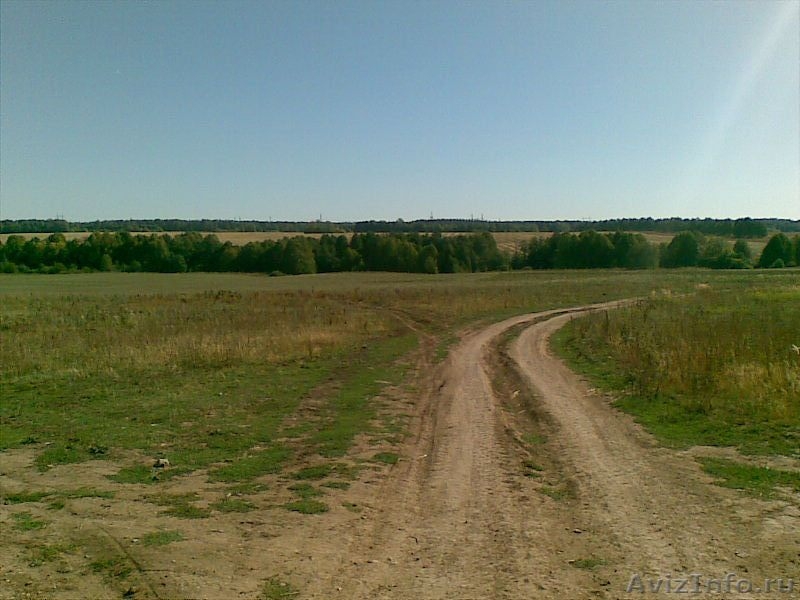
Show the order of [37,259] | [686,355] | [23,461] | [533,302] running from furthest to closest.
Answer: [37,259], [533,302], [686,355], [23,461]

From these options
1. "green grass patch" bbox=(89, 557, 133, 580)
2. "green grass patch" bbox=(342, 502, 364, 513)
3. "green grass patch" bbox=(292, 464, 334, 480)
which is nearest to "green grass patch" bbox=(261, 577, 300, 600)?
"green grass patch" bbox=(89, 557, 133, 580)

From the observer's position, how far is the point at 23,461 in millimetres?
10602

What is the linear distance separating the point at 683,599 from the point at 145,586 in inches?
182

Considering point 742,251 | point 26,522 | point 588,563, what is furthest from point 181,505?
point 742,251

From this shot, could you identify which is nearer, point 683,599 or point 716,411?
point 683,599

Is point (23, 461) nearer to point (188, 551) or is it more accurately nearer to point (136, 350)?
point (188, 551)

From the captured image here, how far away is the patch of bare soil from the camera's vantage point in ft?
19.2

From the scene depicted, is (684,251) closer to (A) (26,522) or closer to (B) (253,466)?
(B) (253,466)

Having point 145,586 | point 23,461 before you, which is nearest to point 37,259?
point 23,461

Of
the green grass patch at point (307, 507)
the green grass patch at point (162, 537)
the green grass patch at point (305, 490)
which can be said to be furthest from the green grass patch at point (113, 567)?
the green grass patch at point (305, 490)

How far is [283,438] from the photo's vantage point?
38.3 feet
